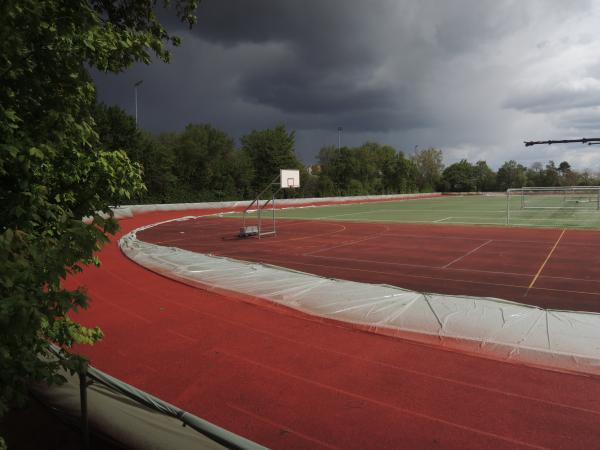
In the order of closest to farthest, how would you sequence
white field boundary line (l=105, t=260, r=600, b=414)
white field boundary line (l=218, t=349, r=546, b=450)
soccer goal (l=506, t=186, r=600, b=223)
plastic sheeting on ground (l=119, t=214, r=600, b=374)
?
white field boundary line (l=218, t=349, r=546, b=450)
white field boundary line (l=105, t=260, r=600, b=414)
plastic sheeting on ground (l=119, t=214, r=600, b=374)
soccer goal (l=506, t=186, r=600, b=223)

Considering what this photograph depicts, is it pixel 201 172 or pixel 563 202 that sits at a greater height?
pixel 201 172

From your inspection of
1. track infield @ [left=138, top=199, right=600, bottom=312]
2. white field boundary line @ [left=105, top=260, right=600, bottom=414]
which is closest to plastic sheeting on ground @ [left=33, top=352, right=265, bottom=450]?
white field boundary line @ [left=105, top=260, right=600, bottom=414]

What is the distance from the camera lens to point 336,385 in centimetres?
543

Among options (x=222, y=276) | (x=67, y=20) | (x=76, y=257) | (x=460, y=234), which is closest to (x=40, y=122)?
(x=67, y=20)

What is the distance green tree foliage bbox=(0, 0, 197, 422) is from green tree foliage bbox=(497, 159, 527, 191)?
115 metres

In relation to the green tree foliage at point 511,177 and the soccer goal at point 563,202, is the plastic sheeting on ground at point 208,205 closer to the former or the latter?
the soccer goal at point 563,202

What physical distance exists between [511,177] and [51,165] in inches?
4737

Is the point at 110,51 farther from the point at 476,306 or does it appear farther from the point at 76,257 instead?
the point at 476,306

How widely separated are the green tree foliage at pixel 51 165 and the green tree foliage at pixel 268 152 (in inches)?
2255

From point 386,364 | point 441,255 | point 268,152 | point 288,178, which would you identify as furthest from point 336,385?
point 268,152

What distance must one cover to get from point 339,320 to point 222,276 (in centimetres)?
445

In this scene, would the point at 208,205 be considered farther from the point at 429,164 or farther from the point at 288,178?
the point at 429,164

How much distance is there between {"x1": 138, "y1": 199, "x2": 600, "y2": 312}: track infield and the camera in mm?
10781

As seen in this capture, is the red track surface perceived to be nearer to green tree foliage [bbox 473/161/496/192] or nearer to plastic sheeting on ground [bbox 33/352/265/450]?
plastic sheeting on ground [bbox 33/352/265/450]
